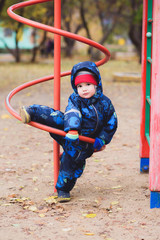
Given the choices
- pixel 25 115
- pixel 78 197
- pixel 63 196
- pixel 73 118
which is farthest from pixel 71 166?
pixel 25 115

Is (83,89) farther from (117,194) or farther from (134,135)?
(134,135)

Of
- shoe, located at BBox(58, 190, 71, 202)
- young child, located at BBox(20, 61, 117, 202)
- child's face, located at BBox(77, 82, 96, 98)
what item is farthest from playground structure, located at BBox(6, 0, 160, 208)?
child's face, located at BBox(77, 82, 96, 98)

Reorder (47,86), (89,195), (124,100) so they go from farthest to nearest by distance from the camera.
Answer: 1. (47,86)
2. (124,100)
3. (89,195)

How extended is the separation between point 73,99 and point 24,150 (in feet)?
8.38

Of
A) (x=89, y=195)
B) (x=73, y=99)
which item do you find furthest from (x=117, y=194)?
(x=73, y=99)

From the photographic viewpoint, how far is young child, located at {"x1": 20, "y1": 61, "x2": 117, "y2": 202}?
3.60 metres

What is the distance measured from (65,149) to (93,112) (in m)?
0.45

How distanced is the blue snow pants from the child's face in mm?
267

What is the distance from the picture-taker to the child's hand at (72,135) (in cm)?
350

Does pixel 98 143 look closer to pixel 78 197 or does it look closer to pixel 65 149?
pixel 65 149

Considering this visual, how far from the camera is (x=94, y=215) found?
367cm

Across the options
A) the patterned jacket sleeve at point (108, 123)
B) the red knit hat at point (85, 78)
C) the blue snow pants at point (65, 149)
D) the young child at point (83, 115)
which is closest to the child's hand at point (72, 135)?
the young child at point (83, 115)

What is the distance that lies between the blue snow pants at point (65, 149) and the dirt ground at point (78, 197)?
25 cm

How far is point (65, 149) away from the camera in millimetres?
3830
